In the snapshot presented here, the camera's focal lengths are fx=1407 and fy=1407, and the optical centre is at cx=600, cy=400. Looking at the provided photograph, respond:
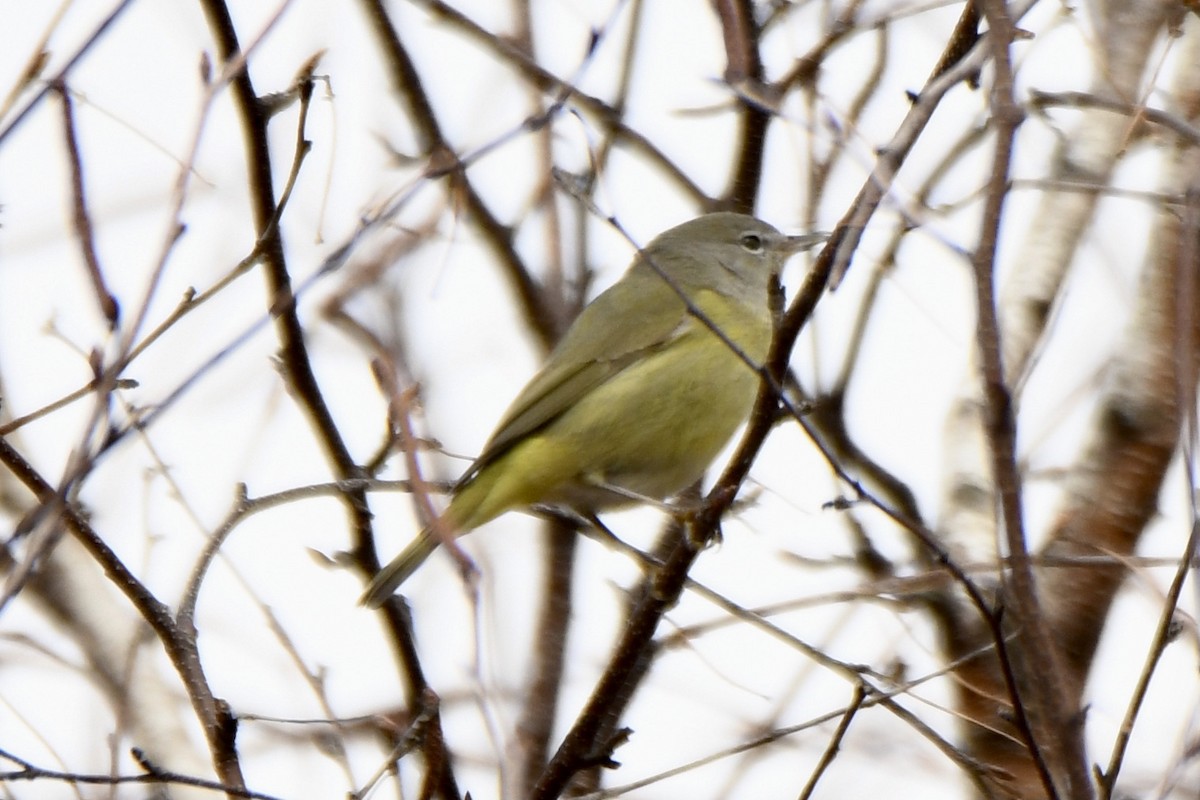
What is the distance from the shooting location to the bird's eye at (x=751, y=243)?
6.25 m

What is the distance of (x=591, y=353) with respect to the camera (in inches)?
209

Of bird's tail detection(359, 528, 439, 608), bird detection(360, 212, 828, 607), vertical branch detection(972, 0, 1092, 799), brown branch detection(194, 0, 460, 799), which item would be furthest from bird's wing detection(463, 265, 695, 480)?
vertical branch detection(972, 0, 1092, 799)

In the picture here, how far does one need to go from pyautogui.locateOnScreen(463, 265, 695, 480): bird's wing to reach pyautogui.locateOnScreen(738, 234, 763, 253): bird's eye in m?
0.68

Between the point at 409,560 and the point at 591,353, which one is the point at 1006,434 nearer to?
the point at 409,560

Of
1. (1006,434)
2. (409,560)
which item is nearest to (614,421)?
(409,560)

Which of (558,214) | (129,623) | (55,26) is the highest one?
(558,214)

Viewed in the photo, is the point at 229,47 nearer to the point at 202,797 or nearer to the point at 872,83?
the point at 202,797

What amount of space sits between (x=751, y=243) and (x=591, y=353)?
1.31 metres

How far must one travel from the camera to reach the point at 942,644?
4480 millimetres

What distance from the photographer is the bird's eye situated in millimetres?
6254

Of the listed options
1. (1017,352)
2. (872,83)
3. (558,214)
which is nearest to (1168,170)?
(1017,352)

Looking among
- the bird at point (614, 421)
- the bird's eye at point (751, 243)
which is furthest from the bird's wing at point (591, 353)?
the bird's eye at point (751, 243)

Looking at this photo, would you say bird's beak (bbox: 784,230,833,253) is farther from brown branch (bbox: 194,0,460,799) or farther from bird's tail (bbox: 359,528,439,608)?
brown branch (bbox: 194,0,460,799)

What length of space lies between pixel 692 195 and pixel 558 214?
536 mm
